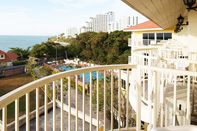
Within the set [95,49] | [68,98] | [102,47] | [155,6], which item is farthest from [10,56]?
Result: [68,98]

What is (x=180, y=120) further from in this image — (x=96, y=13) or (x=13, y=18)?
(x=96, y=13)

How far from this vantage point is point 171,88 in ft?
12.3

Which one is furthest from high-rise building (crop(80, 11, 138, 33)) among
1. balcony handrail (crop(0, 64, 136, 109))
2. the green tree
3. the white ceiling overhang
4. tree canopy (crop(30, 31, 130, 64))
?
balcony handrail (crop(0, 64, 136, 109))

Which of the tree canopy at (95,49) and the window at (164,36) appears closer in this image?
the window at (164,36)

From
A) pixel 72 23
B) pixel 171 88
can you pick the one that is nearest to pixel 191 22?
pixel 171 88

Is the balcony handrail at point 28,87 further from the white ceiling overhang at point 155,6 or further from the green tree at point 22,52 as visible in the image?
the green tree at point 22,52

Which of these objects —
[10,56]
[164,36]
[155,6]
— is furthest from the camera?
[10,56]

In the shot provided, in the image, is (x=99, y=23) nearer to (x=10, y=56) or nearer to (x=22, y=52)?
(x=22, y=52)

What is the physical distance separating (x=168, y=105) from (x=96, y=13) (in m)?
99.2

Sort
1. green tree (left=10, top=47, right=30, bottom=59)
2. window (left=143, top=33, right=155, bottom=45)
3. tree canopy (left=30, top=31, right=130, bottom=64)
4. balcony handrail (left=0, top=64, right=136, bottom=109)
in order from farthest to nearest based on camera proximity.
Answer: green tree (left=10, top=47, right=30, bottom=59), tree canopy (left=30, top=31, right=130, bottom=64), window (left=143, top=33, right=155, bottom=45), balcony handrail (left=0, top=64, right=136, bottom=109)

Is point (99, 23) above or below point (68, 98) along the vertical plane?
above

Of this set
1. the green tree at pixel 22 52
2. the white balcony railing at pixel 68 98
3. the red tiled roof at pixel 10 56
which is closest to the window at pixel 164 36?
the white balcony railing at pixel 68 98

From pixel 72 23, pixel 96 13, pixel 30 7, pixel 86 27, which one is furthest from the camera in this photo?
pixel 72 23

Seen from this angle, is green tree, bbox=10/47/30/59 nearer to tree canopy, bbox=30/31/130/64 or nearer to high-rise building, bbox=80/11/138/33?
tree canopy, bbox=30/31/130/64
